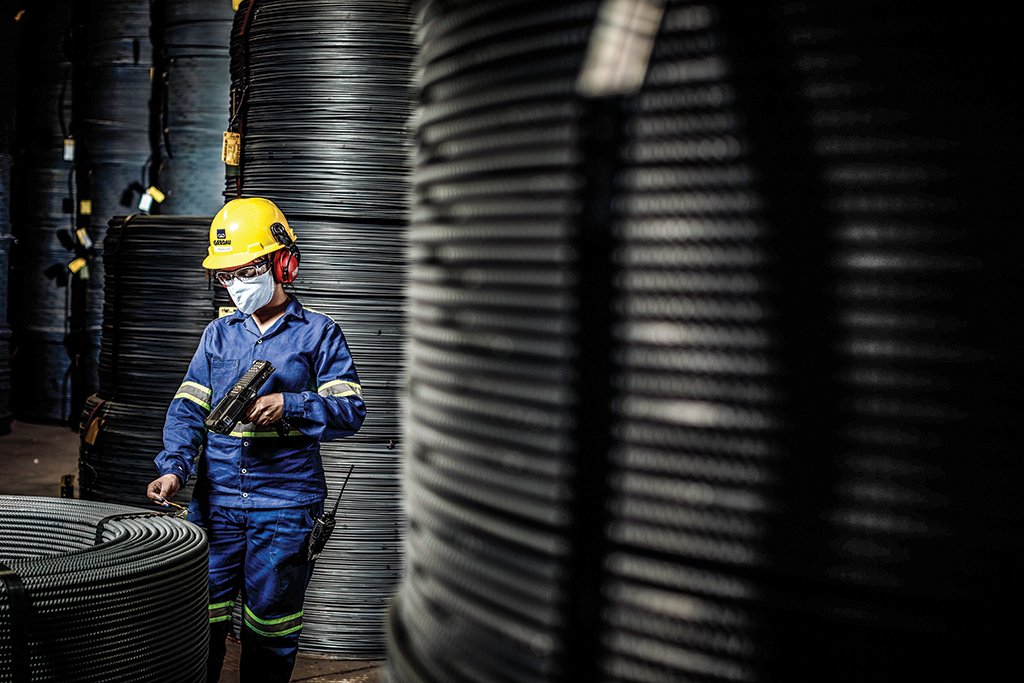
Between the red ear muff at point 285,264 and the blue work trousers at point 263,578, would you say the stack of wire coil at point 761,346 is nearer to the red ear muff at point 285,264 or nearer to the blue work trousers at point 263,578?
the blue work trousers at point 263,578

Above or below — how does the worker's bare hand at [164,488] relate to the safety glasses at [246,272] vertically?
below

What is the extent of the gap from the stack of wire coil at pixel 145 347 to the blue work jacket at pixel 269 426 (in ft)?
6.91

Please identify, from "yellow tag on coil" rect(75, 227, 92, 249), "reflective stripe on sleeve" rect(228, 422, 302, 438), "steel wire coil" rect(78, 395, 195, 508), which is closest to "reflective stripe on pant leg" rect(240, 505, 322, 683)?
"reflective stripe on sleeve" rect(228, 422, 302, 438)

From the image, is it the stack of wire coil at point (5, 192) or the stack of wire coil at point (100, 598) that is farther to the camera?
the stack of wire coil at point (5, 192)

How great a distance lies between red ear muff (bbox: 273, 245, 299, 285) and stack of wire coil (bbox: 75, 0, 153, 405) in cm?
755

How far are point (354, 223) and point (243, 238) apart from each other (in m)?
1.22

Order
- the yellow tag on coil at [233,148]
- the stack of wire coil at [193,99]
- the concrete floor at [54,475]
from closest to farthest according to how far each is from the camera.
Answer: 1. the concrete floor at [54,475]
2. the yellow tag on coil at [233,148]
3. the stack of wire coil at [193,99]

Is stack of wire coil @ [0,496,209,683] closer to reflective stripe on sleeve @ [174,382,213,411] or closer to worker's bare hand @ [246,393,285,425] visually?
worker's bare hand @ [246,393,285,425]

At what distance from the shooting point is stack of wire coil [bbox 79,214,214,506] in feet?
21.5

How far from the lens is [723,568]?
1.21 metres

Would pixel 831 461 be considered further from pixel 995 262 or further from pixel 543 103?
pixel 543 103

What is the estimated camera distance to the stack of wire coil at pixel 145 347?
6539 mm

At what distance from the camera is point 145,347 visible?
6645 millimetres

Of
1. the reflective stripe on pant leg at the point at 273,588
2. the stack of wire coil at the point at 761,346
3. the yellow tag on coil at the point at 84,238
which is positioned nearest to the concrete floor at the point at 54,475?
the reflective stripe on pant leg at the point at 273,588
